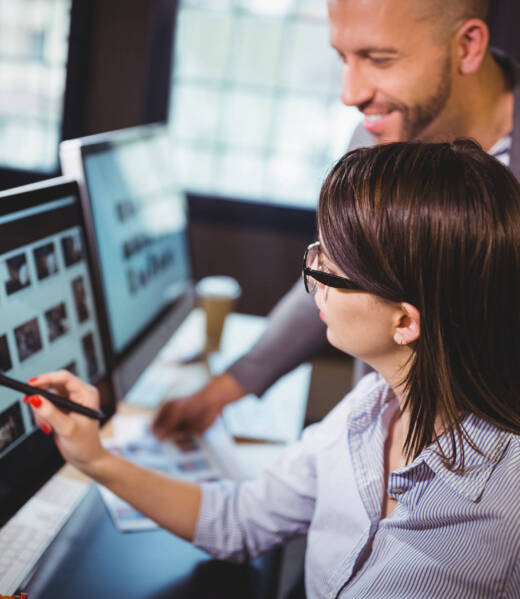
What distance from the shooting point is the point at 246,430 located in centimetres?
153

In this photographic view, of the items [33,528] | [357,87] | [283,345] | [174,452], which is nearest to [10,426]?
[33,528]

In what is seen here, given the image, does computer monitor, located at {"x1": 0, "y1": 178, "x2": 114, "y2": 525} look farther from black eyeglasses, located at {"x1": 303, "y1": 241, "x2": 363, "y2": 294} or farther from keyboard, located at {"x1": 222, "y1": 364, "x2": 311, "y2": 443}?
keyboard, located at {"x1": 222, "y1": 364, "x2": 311, "y2": 443}

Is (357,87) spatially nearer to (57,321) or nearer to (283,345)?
(283,345)

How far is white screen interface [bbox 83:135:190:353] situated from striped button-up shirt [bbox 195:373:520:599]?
477mm

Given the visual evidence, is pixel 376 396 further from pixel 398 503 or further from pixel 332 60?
pixel 332 60

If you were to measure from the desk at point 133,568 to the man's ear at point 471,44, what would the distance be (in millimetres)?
1050

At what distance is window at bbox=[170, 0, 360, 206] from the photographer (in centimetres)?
279

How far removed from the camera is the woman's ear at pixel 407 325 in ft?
2.60

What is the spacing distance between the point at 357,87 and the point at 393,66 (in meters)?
0.08

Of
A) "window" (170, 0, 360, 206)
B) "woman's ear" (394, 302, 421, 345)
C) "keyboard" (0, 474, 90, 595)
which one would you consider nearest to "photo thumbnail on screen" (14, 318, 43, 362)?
"keyboard" (0, 474, 90, 595)

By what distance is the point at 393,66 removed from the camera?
130 cm

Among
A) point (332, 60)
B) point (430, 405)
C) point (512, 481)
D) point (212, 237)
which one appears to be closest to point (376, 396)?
point (430, 405)

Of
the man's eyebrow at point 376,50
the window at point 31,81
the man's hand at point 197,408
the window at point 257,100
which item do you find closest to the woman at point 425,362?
the man's hand at point 197,408

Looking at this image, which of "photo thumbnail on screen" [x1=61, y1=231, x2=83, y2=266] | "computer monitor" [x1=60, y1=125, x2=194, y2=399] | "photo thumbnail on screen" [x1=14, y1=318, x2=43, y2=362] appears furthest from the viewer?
"computer monitor" [x1=60, y1=125, x2=194, y2=399]
